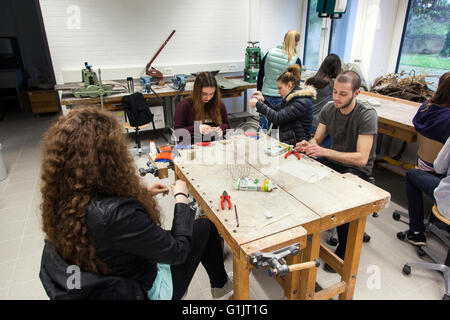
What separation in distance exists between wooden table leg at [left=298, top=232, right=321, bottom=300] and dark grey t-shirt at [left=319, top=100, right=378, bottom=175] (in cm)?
89

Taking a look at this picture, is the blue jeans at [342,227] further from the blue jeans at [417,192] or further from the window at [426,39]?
the window at [426,39]

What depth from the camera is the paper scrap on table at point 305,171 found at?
5.60ft

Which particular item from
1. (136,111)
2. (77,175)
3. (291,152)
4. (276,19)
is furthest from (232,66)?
(77,175)

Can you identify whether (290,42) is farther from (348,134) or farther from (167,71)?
(167,71)

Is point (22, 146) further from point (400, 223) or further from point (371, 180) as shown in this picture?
point (400, 223)

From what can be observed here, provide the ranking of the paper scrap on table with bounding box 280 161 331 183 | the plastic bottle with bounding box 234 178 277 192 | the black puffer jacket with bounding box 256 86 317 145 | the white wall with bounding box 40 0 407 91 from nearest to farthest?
the plastic bottle with bounding box 234 178 277 192 → the paper scrap on table with bounding box 280 161 331 183 → the black puffer jacket with bounding box 256 86 317 145 → the white wall with bounding box 40 0 407 91

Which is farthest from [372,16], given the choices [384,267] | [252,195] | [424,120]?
[252,195]

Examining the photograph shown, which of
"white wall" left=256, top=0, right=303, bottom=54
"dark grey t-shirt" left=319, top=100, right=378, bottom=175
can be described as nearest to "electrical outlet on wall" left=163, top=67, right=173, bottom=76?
"white wall" left=256, top=0, right=303, bottom=54

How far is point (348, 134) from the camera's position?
7.14 ft

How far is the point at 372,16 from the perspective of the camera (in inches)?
148

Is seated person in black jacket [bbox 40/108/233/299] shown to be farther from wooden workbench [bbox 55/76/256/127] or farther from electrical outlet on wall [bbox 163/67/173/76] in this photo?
electrical outlet on wall [bbox 163/67/173/76]

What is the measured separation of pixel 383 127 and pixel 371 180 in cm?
110

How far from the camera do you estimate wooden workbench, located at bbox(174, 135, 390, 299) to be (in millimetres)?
1271
